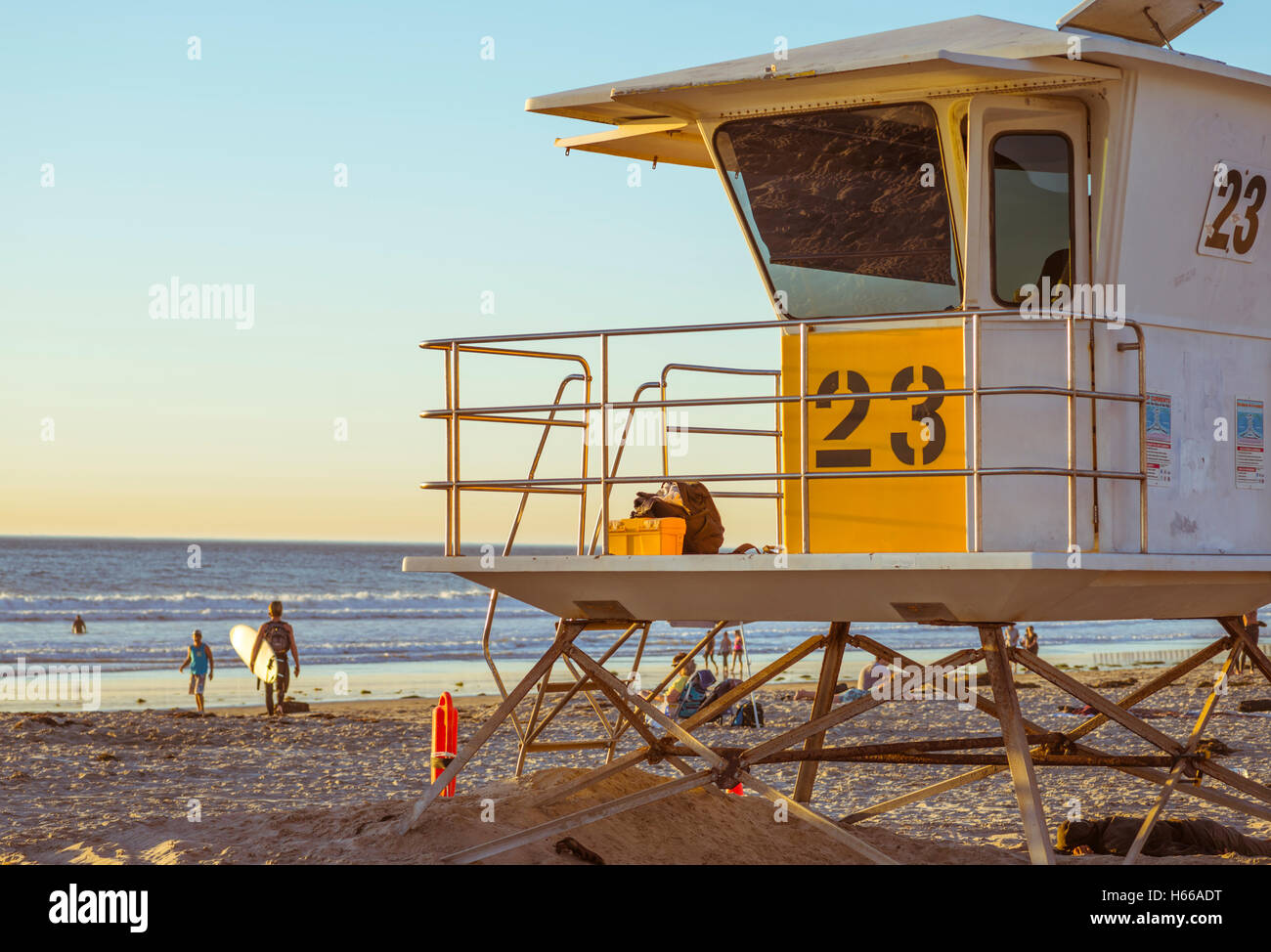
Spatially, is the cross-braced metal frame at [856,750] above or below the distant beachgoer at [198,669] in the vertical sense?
Result: above

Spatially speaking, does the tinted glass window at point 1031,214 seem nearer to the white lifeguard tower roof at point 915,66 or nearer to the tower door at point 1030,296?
the tower door at point 1030,296

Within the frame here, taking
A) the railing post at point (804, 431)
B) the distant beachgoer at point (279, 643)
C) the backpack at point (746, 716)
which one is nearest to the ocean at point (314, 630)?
the distant beachgoer at point (279, 643)

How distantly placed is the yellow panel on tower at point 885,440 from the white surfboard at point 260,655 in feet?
57.8

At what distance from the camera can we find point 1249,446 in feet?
30.9

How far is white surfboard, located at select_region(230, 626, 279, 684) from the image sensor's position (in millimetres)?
25234

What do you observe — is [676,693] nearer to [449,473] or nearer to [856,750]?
[856,750]

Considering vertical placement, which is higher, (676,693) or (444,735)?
(444,735)

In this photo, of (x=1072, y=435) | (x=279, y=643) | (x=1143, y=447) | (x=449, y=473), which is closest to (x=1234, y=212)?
(x=1143, y=447)

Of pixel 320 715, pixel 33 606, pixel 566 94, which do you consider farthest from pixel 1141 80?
pixel 33 606

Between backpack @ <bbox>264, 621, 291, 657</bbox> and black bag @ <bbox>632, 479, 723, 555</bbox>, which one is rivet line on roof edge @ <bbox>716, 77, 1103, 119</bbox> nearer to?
black bag @ <bbox>632, 479, 723, 555</bbox>

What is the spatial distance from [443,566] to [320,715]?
17.2 m

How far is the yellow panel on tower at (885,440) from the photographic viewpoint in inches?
335

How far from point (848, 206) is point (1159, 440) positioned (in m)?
2.41
